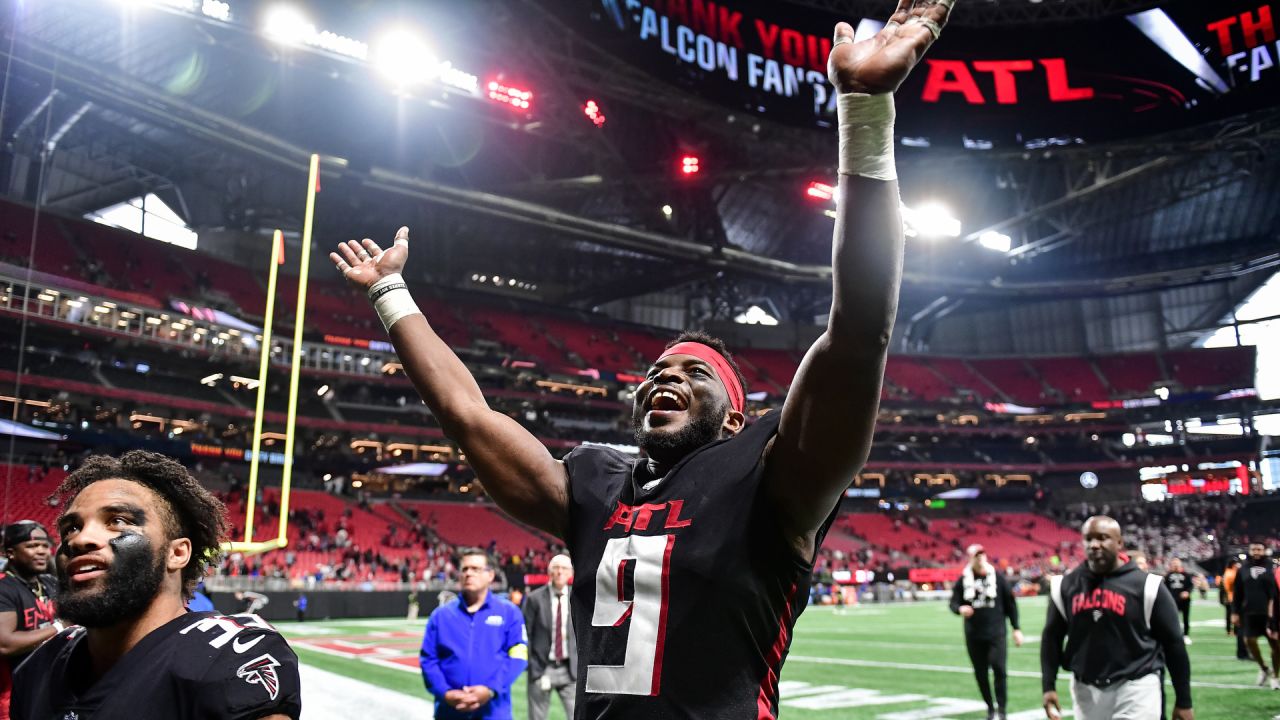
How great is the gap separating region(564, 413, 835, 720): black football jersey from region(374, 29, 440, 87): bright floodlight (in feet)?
104

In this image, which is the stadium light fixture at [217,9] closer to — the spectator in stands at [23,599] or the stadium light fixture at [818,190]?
the stadium light fixture at [818,190]

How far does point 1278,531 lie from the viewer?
49719 millimetres

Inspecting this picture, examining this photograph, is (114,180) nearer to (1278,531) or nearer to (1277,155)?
(1277,155)

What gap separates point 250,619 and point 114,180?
146 ft

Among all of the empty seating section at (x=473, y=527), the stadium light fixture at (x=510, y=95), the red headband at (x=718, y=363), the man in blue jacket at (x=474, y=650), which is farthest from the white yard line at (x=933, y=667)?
the empty seating section at (x=473, y=527)

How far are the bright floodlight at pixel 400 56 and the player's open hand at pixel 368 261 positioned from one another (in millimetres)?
30465

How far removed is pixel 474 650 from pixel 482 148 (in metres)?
36.0

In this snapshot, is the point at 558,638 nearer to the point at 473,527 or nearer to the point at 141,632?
the point at 141,632

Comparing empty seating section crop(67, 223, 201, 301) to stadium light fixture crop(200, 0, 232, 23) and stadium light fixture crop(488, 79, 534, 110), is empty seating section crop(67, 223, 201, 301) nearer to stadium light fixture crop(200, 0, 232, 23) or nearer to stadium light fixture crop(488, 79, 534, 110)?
stadium light fixture crop(200, 0, 232, 23)

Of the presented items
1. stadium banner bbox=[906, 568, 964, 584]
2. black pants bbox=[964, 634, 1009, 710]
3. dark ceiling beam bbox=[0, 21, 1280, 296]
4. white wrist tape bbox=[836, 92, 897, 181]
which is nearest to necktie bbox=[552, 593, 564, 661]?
black pants bbox=[964, 634, 1009, 710]

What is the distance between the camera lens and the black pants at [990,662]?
964cm

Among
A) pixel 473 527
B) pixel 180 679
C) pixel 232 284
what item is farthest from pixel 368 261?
pixel 232 284

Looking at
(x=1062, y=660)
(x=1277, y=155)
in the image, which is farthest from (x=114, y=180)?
(x=1277, y=155)

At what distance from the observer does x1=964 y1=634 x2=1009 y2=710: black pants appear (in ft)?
31.6
